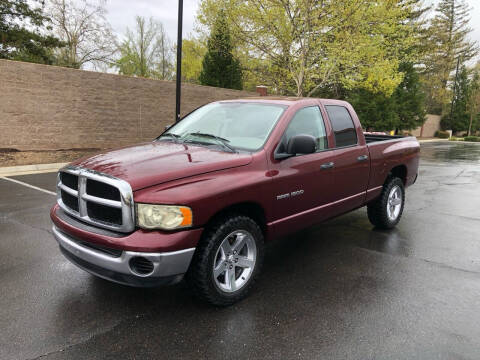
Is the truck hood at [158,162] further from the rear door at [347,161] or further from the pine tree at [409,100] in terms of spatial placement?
the pine tree at [409,100]

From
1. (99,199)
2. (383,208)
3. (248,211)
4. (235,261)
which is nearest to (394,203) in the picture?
(383,208)

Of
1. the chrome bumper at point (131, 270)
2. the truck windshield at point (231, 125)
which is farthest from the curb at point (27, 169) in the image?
the chrome bumper at point (131, 270)

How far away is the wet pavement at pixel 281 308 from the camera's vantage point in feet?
8.91

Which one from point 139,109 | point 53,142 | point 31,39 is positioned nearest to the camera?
point 53,142

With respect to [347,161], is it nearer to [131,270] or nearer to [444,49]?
[131,270]

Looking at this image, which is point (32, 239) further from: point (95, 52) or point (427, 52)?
point (427, 52)

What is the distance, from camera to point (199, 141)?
3.92 metres

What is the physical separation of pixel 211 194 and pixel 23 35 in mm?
22854

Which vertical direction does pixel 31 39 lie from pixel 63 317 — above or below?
above

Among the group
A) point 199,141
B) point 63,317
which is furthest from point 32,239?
point 199,141

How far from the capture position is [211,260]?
3047 mm

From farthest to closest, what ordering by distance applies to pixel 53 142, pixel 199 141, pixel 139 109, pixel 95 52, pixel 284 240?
pixel 95 52
pixel 139 109
pixel 53 142
pixel 284 240
pixel 199 141

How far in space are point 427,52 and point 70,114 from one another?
150 feet

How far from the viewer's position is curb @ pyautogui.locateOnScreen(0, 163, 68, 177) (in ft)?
32.6
